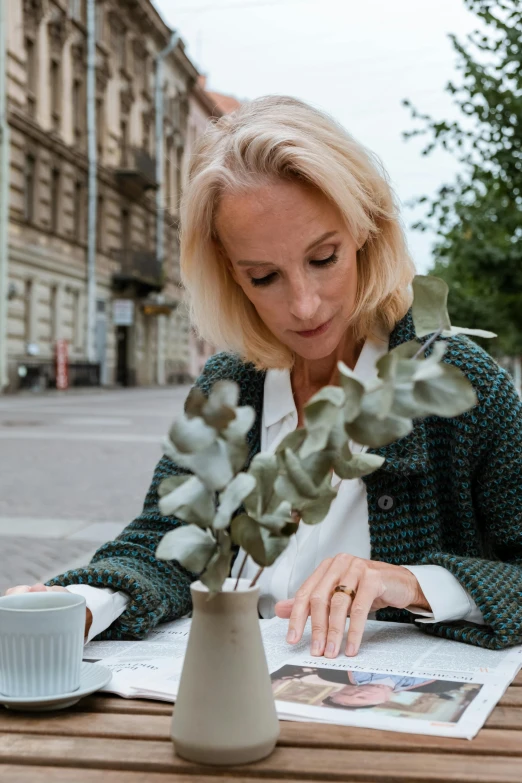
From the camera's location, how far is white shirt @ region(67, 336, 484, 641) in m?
1.38

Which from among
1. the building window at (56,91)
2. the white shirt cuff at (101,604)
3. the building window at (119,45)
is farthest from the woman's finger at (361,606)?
the building window at (119,45)

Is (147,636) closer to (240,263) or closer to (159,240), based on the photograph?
(240,263)

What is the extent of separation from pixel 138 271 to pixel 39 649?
25599 mm

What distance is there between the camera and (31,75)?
67.1 feet

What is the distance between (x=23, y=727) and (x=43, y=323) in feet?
66.9

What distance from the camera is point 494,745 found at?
3.12 ft

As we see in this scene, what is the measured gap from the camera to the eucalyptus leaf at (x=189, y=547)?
2.69 feet

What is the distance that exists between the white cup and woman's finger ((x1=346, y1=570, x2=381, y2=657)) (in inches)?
13.8

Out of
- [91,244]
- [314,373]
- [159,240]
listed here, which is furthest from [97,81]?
[314,373]

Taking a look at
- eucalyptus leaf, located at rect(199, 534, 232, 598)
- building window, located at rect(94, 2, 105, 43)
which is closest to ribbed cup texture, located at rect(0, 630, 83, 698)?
eucalyptus leaf, located at rect(199, 534, 232, 598)

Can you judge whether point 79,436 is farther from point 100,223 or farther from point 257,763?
point 100,223

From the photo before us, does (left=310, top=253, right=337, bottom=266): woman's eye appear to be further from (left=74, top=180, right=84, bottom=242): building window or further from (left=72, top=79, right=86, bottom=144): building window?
(left=72, top=79, right=86, bottom=144): building window

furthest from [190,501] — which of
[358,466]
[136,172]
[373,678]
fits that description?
[136,172]

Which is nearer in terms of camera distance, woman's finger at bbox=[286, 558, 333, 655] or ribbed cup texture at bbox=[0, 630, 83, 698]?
ribbed cup texture at bbox=[0, 630, 83, 698]
